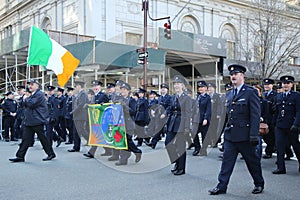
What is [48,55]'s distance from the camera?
38.3 ft

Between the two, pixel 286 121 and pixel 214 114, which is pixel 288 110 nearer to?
pixel 286 121

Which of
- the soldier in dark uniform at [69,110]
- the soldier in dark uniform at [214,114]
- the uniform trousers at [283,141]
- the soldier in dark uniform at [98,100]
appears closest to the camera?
the uniform trousers at [283,141]

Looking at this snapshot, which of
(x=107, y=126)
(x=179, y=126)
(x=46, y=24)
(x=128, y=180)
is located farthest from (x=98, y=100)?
(x=46, y=24)

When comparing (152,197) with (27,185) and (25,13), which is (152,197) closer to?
(27,185)

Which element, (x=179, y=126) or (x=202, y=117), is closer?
(x=179, y=126)

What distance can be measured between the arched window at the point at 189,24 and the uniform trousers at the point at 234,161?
21862mm

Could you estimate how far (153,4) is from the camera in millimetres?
24375

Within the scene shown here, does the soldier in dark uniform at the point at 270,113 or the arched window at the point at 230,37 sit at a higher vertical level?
the arched window at the point at 230,37

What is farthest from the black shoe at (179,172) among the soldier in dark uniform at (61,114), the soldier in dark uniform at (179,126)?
the soldier in dark uniform at (61,114)

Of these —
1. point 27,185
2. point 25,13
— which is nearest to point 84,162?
point 27,185

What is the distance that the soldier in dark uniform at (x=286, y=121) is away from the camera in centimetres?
687

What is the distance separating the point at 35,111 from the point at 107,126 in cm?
166

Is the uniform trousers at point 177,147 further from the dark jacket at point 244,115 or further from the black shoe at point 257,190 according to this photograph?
the black shoe at point 257,190

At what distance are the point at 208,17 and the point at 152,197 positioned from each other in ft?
80.5
